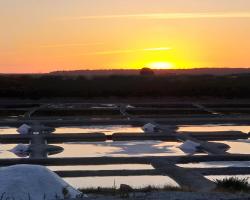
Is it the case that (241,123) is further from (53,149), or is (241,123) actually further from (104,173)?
(104,173)

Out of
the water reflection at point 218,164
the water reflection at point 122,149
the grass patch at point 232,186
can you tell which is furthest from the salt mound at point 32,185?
the water reflection at point 122,149

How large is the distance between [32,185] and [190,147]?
745 cm

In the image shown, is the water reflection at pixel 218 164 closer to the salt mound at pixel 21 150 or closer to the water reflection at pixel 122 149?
the water reflection at pixel 122 149

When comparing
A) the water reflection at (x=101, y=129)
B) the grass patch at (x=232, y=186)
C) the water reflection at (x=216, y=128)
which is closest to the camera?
the grass patch at (x=232, y=186)

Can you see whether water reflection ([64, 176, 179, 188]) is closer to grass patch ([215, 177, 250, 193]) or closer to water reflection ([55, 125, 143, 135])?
grass patch ([215, 177, 250, 193])

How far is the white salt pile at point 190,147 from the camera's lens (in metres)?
14.4

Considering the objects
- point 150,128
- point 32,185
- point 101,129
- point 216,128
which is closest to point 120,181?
point 32,185

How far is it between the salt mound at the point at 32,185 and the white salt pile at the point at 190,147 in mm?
6697

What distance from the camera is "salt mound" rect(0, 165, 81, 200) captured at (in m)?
7.40

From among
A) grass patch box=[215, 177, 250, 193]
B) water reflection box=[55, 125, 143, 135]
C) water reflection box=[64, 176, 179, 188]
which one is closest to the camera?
grass patch box=[215, 177, 250, 193]

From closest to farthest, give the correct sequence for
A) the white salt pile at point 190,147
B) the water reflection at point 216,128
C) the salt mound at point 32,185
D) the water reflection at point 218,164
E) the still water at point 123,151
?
the salt mound at point 32,185 < the still water at point 123,151 < the water reflection at point 218,164 < the white salt pile at point 190,147 < the water reflection at point 216,128

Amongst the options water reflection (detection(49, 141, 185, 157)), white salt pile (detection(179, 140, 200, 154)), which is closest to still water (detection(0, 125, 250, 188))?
water reflection (detection(49, 141, 185, 157))

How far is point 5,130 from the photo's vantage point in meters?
19.1

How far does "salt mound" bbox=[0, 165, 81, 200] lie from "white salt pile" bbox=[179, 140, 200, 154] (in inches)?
264
